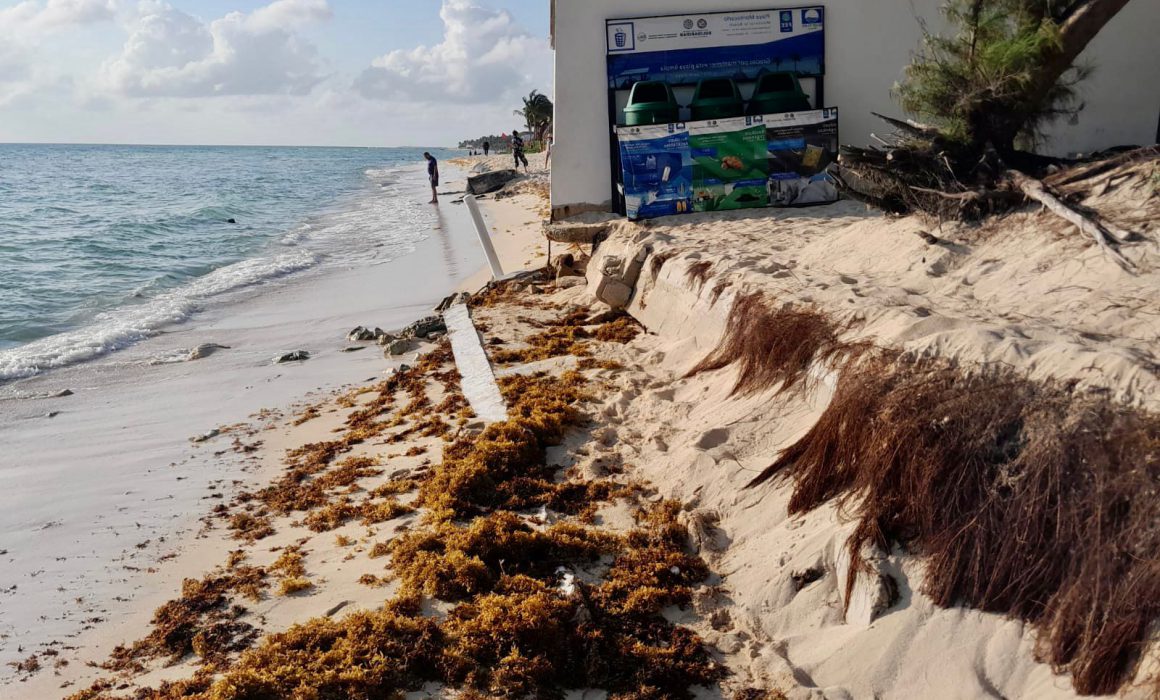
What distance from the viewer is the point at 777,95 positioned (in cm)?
1225

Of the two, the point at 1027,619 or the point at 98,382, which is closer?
the point at 1027,619

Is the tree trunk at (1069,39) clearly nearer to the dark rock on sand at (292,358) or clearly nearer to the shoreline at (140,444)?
the shoreline at (140,444)

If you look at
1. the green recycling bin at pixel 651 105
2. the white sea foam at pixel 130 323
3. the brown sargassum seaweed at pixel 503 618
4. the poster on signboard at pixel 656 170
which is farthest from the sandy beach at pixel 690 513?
the green recycling bin at pixel 651 105

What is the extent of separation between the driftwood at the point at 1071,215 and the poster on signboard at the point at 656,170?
5.24 m

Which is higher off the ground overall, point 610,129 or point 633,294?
point 610,129

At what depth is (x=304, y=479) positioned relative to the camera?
6.27m

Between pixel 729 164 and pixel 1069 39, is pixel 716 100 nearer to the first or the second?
pixel 729 164

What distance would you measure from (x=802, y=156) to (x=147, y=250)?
16.2 m

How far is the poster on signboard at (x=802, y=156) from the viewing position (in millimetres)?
11883

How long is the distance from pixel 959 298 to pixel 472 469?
3866 millimetres

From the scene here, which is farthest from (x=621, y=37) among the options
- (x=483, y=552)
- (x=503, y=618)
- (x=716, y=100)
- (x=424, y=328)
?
(x=503, y=618)

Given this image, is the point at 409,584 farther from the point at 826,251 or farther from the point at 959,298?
the point at 826,251

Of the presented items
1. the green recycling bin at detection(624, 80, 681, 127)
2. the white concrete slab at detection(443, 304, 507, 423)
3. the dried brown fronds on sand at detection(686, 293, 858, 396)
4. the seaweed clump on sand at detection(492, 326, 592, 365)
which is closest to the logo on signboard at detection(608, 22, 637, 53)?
the green recycling bin at detection(624, 80, 681, 127)

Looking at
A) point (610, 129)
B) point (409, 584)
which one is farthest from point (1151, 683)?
point (610, 129)
